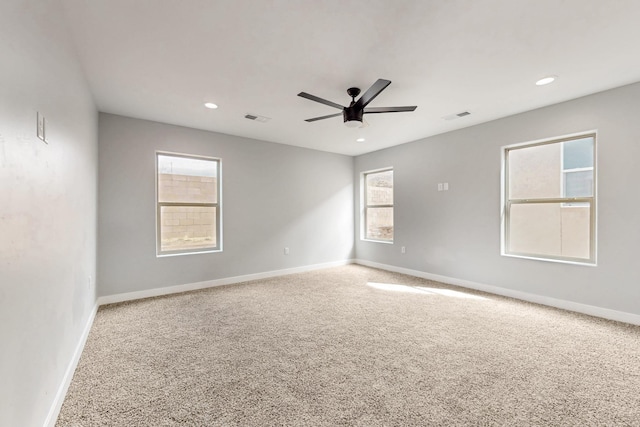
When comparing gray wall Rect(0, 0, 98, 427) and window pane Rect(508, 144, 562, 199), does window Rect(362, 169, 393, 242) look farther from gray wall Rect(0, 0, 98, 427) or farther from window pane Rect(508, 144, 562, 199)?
gray wall Rect(0, 0, 98, 427)

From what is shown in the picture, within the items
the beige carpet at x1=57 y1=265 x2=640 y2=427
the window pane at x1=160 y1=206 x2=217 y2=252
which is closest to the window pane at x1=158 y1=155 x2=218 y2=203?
Result: the window pane at x1=160 y1=206 x2=217 y2=252

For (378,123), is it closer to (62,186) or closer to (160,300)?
(62,186)

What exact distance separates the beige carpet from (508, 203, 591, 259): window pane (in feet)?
2.53

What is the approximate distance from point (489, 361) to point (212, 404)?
6.73 feet

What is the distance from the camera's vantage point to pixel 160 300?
373 cm

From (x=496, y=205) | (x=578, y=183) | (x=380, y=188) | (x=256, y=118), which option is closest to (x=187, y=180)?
(x=256, y=118)

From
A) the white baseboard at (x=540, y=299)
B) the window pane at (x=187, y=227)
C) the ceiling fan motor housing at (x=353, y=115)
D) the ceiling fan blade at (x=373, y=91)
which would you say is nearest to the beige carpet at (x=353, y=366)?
the white baseboard at (x=540, y=299)

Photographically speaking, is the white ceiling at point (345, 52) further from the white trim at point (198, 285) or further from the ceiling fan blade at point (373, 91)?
the white trim at point (198, 285)

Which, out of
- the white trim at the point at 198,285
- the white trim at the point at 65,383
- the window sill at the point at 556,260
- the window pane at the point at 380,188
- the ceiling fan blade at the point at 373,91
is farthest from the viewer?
the window pane at the point at 380,188

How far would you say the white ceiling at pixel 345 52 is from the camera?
1.83 meters

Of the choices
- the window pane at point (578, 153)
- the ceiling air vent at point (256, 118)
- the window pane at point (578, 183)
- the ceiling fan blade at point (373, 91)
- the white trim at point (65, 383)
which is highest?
the ceiling air vent at point (256, 118)

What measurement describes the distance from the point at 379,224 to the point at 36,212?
5.29 meters

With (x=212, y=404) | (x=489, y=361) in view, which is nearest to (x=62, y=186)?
(x=212, y=404)

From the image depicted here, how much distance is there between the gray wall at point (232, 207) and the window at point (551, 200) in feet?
10.2
